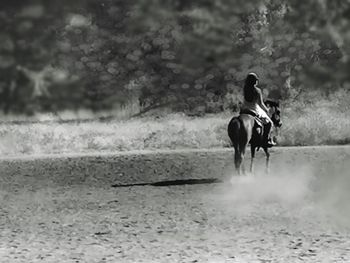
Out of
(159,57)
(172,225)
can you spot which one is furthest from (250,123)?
(159,57)

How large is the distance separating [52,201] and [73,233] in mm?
3451

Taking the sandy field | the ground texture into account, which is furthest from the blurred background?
the ground texture

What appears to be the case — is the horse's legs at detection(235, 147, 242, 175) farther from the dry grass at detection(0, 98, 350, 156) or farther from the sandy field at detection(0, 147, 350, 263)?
the dry grass at detection(0, 98, 350, 156)

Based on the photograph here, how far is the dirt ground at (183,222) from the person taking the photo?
808cm

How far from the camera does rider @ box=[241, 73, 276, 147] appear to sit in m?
13.8

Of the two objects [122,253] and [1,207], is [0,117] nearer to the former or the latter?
[1,207]

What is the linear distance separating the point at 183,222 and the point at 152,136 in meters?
13.6

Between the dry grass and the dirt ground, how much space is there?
314 inches

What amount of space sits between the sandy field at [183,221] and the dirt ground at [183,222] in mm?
11

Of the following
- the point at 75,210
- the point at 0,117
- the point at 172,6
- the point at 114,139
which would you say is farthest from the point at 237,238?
the point at 172,6

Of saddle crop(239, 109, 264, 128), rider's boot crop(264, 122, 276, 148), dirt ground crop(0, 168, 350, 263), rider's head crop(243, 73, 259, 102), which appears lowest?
dirt ground crop(0, 168, 350, 263)

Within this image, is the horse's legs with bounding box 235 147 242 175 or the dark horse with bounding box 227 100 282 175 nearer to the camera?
the dark horse with bounding box 227 100 282 175

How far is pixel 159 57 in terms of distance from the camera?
3678 centimetres

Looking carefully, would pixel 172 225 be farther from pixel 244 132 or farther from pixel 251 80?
pixel 251 80
